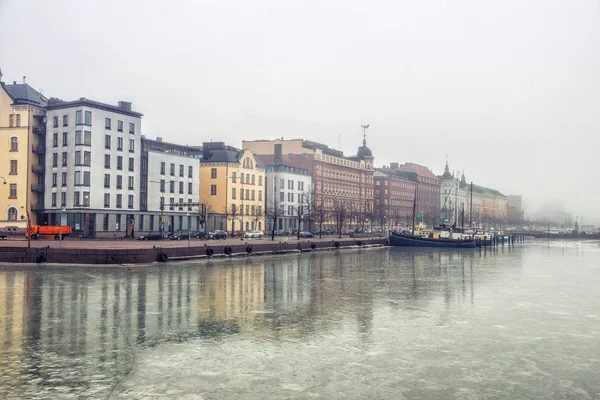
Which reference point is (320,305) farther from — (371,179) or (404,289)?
(371,179)

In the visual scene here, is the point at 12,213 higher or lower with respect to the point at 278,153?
lower

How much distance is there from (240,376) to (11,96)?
80982mm

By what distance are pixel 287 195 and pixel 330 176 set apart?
24286 mm

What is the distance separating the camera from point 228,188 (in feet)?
350

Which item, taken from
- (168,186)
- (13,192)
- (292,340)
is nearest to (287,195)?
(168,186)

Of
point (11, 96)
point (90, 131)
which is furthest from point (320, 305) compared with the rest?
point (11, 96)

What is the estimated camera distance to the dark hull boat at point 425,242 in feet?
332

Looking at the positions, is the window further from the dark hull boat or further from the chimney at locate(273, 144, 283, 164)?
the dark hull boat

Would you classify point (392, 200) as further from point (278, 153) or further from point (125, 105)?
point (125, 105)

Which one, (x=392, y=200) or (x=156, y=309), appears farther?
(x=392, y=200)

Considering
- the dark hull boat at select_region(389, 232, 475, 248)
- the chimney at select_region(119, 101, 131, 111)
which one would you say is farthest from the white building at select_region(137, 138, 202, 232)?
the dark hull boat at select_region(389, 232, 475, 248)

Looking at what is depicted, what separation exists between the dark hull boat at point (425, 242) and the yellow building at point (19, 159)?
192 ft

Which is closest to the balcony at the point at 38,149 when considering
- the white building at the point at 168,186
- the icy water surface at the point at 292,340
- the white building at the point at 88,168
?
the white building at the point at 88,168

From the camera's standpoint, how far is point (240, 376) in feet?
49.6
